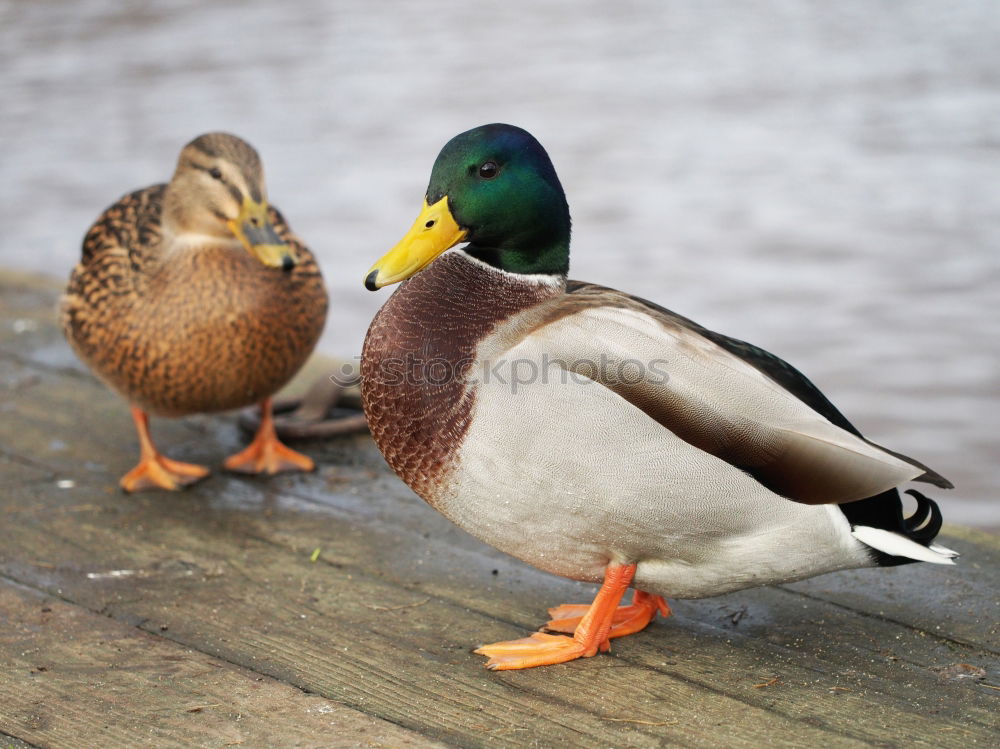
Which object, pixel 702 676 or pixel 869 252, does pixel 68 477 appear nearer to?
pixel 702 676

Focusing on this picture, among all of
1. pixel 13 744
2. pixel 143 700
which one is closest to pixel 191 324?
pixel 143 700

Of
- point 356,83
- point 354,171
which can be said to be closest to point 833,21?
point 356,83

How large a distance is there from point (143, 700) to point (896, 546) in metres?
1.43

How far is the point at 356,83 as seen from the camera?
32.1 feet

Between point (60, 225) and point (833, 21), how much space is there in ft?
23.5

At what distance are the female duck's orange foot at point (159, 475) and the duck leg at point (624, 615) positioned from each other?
1232 millimetres

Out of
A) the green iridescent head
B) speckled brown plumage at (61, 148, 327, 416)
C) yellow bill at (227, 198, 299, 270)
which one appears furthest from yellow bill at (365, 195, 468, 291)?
speckled brown plumage at (61, 148, 327, 416)

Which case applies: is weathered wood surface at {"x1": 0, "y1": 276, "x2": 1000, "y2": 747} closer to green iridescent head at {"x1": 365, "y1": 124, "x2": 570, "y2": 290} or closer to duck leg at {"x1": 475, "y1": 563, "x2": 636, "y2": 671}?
duck leg at {"x1": 475, "y1": 563, "x2": 636, "y2": 671}

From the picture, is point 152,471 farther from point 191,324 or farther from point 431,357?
point 431,357

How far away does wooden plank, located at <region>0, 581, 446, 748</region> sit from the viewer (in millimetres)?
Result: 2143

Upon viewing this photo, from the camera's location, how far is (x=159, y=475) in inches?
132

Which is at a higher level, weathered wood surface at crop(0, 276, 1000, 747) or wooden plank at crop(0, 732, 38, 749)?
wooden plank at crop(0, 732, 38, 749)

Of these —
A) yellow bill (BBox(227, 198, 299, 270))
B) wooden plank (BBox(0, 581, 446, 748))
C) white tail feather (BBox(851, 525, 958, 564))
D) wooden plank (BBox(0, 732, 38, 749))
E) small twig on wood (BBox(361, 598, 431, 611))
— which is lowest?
small twig on wood (BBox(361, 598, 431, 611))

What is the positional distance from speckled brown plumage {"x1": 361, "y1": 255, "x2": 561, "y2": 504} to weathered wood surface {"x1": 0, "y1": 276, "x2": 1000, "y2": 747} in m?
0.41
